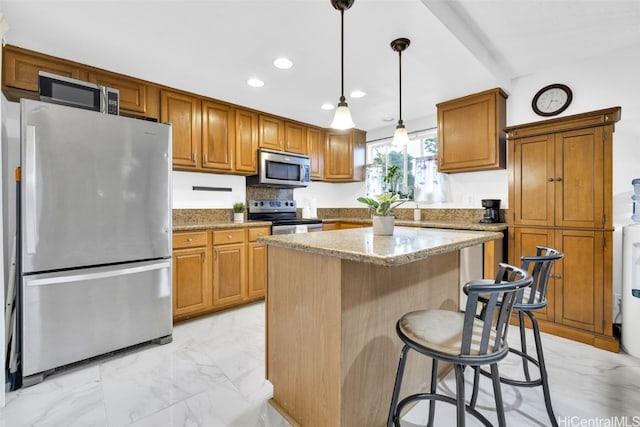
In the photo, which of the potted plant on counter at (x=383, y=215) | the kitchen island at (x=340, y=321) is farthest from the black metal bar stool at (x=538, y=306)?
the potted plant on counter at (x=383, y=215)

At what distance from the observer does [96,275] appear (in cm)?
211

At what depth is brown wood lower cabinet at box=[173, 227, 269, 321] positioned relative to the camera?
283 centimetres

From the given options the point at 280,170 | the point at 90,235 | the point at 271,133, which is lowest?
the point at 90,235

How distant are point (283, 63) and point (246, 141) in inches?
50.9

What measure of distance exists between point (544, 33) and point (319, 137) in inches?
111

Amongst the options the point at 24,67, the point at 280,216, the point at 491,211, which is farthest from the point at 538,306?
the point at 24,67

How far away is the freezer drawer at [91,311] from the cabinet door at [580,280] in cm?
329

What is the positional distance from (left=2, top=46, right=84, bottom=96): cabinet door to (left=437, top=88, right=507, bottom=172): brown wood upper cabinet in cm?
365

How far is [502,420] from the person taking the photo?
1053 mm

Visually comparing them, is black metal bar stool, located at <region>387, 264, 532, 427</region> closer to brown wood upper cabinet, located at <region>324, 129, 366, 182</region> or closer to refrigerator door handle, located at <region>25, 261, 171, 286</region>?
refrigerator door handle, located at <region>25, 261, 171, 286</region>

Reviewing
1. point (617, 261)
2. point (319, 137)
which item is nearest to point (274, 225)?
point (319, 137)

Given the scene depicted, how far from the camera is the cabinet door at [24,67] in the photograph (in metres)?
2.20

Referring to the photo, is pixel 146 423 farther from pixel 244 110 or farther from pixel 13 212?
pixel 244 110

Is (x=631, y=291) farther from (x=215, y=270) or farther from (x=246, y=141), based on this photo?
(x=246, y=141)
